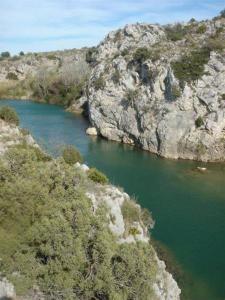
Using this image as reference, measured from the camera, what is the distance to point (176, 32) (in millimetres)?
76875

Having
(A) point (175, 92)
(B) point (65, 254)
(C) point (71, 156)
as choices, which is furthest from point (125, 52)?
(B) point (65, 254)

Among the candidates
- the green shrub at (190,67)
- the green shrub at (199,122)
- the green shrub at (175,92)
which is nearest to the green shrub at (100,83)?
the green shrub at (190,67)

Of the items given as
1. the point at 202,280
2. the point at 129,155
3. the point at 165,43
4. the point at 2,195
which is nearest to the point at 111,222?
the point at 2,195

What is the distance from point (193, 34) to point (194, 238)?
49008 mm

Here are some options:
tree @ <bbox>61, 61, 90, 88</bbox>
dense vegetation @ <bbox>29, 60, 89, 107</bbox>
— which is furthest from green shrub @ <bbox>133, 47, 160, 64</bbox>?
tree @ <bbox>61, 61, 90, 88</bbox>

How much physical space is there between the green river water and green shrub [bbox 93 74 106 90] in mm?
8507

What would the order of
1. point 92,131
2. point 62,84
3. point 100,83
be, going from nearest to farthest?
point 92,131, point 100,83, point 62,84

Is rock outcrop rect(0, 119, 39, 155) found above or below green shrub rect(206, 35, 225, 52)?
below

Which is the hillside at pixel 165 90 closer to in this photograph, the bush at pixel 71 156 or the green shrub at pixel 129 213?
the bush at pixel 71 156

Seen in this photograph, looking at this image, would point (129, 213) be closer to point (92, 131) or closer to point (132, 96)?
point (132, 96)

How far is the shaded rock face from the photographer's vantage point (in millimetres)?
60531

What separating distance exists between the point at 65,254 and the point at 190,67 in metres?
50.8

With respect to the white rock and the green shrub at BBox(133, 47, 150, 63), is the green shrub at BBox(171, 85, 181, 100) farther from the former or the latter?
the white rock

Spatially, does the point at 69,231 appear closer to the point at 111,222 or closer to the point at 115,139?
the point at 111,222
